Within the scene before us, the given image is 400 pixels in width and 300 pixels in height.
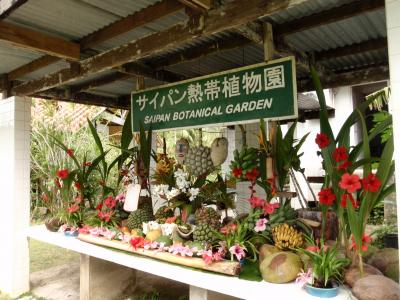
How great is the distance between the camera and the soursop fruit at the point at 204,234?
2201mm

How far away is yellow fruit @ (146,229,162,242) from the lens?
2431mm

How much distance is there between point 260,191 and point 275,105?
220cm

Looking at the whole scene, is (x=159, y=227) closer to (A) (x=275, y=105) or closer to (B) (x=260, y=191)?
(A) (x=275, y=105)

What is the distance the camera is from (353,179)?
1.50 m

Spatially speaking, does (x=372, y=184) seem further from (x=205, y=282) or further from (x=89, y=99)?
(x=89, y=99)

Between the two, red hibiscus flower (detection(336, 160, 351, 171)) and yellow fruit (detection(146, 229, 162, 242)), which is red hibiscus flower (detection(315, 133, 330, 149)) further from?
yellow fruit (detection(146, 229, 162, 242))

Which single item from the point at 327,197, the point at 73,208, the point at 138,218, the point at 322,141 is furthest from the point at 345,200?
the point at 73,208

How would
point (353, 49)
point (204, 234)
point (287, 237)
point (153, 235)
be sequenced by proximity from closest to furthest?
point (287, 237), point (204, 234), point (153, 235), point (353, 49)

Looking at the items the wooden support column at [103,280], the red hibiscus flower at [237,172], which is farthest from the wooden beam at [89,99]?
the red hibiscus flower at [237,172]

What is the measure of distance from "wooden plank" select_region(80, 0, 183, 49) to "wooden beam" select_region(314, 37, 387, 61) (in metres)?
1.62

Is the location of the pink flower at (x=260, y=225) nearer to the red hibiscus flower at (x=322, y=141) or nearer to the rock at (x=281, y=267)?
the rock at (x=281, y=267)

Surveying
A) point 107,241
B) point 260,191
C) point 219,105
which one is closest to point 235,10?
point 219,105

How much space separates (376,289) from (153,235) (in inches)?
58.6

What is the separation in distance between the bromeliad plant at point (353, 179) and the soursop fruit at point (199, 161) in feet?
3.78
